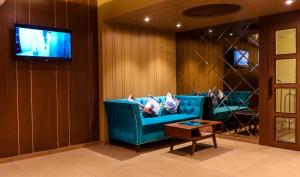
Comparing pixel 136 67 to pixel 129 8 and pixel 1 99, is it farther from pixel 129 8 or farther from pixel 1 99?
pixel 1 99

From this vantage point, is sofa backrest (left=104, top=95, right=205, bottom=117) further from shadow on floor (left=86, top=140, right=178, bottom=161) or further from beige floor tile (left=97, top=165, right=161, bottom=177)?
beige floor tile (left=97, top=165, right=161, bottom=177)

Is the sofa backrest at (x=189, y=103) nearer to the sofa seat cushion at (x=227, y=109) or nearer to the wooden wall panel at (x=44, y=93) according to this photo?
the sofa seat cushion at (x=227, y=109)

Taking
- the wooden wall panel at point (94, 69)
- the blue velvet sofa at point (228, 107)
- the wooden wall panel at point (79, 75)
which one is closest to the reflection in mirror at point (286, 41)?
the blue velvet sofa at point (228, 107)

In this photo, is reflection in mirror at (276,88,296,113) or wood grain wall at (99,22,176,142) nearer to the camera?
reflection in mirror at (276,88,296,113)

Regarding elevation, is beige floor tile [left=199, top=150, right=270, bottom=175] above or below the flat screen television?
below

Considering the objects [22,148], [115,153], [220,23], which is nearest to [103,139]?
[115,153]

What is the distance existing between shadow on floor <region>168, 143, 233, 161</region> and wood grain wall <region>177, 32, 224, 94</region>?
1996 mm

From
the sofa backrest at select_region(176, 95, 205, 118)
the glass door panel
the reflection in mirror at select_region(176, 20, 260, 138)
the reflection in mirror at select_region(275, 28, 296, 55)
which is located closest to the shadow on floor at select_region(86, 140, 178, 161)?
the sofa backrest at select_region(176, 95, 205, 118)

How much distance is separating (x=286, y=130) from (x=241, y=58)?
1.78m

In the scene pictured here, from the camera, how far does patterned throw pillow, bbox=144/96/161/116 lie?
4980 mm

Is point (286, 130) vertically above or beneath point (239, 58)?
beneath

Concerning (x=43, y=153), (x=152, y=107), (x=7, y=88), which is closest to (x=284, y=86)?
(x=152, y=107)

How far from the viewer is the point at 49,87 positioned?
431 cm

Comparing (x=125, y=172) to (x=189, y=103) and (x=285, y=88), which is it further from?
(x=285, y=88)
